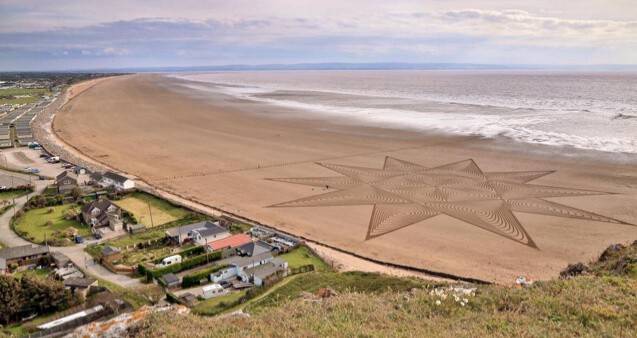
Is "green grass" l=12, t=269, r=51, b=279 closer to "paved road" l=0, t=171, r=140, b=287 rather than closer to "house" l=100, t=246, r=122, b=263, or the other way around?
"paved road" l=0, t=171, r=140, b=287

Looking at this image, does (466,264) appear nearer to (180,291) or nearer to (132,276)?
(180,291)

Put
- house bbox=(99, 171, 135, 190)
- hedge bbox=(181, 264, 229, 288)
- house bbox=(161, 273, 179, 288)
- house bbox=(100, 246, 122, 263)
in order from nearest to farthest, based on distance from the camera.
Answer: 1. house bbox=(161, 273, 179, 288)
2. hedge bbox=(181, 264, 229, 288)
3. house bbox=(100, 246, 122, 263)
4. house bbox=(99, 171, 135, 190)

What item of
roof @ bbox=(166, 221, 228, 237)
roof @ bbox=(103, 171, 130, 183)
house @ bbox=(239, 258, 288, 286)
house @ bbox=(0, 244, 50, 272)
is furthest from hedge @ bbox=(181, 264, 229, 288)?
roof @ bbox=(103, 171, 130, 183)

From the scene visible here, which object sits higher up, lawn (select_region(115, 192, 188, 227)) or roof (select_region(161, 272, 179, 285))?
lawn (select_region(115, 192, 188, 227))

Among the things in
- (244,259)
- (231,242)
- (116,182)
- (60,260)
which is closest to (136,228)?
(60,260)

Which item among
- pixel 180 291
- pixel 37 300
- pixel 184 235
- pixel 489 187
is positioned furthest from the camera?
pixel 489 187

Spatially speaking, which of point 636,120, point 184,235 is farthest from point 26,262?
point 636,120

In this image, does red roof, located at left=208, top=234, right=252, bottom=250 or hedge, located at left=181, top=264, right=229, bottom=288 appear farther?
red roof, located at left=208, top=234, right=252, bottom=250
